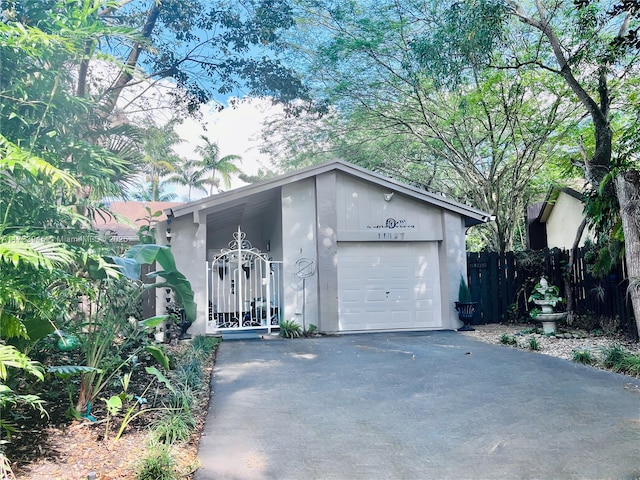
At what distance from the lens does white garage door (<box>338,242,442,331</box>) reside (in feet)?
38.4

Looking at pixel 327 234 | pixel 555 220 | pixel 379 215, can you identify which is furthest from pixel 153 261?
pixel 555 220

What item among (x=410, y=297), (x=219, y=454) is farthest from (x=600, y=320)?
(x=219, y=454)

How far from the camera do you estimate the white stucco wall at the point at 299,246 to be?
445 inches

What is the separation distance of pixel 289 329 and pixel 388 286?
9.52ft

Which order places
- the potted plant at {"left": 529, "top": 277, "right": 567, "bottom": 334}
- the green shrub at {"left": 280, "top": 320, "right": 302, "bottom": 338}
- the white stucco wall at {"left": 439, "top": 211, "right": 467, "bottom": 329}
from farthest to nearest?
the white stucco wall at {"left": 439, "top": 211, "right": 467, "bottom": 329}
the potted plant at {"left": 529, "top": 277, "right": 567, "bottom": 334}
the green shrub at {"left": 280, "top": 320, "right": 302, "bottom": 338}

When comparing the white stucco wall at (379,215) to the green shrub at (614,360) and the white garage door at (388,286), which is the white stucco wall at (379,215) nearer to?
the white garage door at (388,286)

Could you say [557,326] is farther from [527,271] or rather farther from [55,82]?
[55,82]

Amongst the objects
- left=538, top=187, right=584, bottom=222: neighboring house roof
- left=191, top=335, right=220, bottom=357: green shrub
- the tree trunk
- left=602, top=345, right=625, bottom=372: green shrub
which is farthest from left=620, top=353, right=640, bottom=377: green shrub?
left=538, top=187, right=584, bottom=222: neighboring house roof

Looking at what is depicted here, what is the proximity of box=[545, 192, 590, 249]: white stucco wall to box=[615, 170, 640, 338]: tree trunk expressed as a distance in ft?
35.4

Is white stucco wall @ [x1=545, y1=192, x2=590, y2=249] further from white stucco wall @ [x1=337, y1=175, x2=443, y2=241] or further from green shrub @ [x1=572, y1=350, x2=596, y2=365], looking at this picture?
green shrub @ [x1=572, y1=350, x2=596, y2=365]

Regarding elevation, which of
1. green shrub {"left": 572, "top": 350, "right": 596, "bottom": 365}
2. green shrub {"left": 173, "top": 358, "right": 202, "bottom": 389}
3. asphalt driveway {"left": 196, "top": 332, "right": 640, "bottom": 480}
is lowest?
asphalt driveway {"left": 196, "top": 332, "right": 640, "bottom": 480}

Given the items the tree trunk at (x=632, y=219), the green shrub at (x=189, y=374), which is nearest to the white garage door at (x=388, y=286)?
the tree trunk at (x=632, y=219)

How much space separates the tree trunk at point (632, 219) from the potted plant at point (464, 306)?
3.95 m

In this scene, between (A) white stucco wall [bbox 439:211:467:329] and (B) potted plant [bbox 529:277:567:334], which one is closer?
(B) potted plant [bbox 529:277:567:334]
